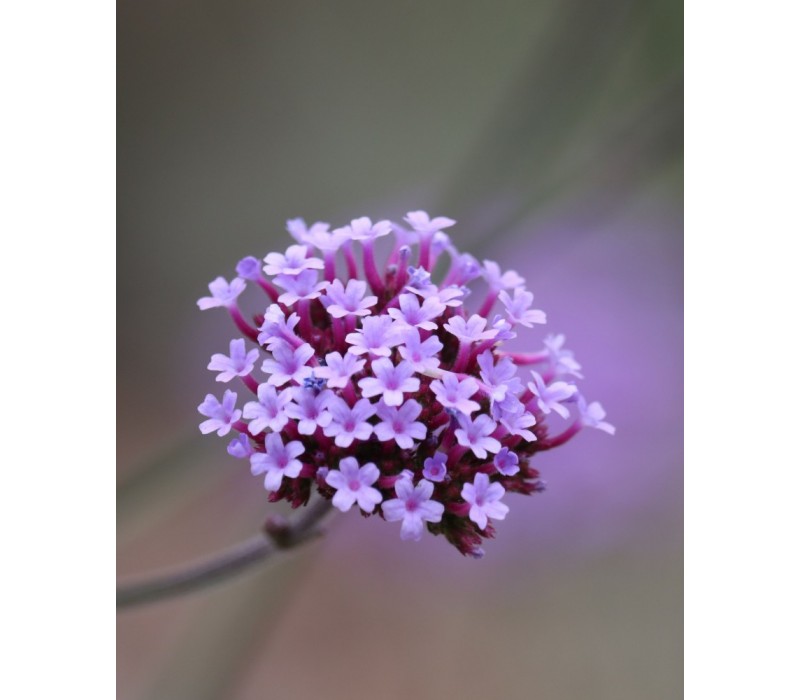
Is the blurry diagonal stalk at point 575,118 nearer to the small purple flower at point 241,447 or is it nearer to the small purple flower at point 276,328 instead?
the small purple flower at point 276,328

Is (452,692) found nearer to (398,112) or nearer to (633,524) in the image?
(633,524)

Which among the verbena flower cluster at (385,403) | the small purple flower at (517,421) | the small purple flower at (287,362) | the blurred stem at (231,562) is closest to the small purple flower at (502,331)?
the verbena flower cluster at (385,403)

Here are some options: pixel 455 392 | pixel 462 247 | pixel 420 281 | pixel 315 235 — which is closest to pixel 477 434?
pixel 455 392

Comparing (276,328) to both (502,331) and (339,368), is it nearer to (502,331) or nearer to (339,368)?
(339,368)

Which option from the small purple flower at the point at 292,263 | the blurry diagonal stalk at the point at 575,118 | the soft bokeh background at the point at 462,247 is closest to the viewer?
the small purple flower at the point at 292,263

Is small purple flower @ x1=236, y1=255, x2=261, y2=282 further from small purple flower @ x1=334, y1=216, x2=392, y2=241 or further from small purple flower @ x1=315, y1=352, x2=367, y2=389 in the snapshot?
small purple flower @ x1=315, y1=352, x2=367, y2=389
